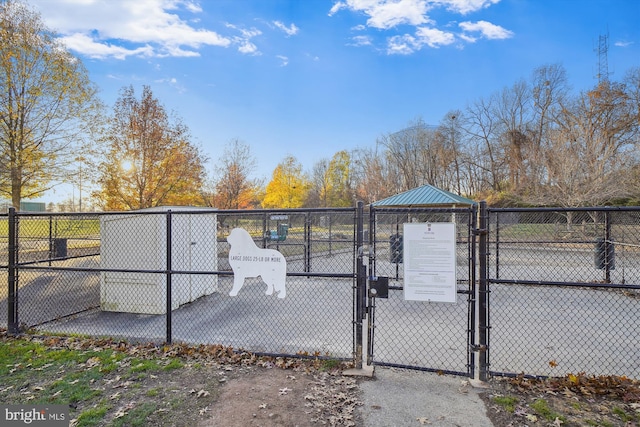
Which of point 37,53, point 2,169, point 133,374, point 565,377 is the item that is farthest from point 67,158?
point 565,377

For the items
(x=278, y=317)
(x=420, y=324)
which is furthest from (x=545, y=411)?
(x=278, y=317)

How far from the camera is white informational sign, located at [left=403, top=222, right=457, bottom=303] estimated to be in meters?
3.66

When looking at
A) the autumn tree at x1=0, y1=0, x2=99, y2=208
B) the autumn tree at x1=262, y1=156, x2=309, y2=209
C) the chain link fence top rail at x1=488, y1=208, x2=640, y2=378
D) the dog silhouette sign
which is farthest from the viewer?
the autumn tree at x1=262, y1=156, x2=309, y2=209

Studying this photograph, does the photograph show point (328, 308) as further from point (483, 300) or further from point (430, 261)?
point (483, 300)

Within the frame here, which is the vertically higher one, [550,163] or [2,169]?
[550,163]

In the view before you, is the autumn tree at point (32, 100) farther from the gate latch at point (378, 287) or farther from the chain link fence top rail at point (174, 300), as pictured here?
the gate latch at point (378, 287)

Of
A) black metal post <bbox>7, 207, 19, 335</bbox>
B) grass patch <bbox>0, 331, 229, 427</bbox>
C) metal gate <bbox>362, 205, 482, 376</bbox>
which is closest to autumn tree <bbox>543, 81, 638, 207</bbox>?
metal gate <bbox>362, 205, 482, 376</bbox>

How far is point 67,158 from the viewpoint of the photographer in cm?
1498

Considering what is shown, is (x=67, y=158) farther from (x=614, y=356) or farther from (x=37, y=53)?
(x=614, y=356)

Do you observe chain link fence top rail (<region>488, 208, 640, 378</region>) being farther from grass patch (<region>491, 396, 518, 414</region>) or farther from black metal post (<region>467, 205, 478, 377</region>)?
grass patch (<region>491, 396, 518, 414</region>)

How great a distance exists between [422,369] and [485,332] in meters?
0.79

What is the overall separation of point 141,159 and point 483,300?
14.4 metres

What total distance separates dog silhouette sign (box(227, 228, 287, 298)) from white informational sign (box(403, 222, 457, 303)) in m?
1.48

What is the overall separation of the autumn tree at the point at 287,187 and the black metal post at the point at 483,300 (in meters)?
28.4
